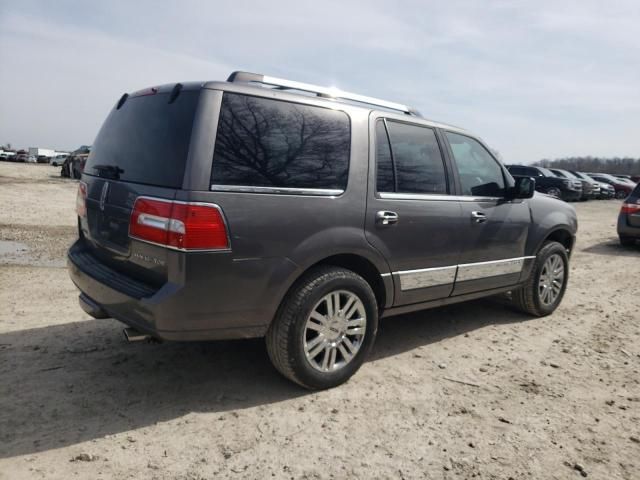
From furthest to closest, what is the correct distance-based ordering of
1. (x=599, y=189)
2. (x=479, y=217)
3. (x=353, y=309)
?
(x=599, y=189)
(x=479, y=217)
(x=353, y=309)

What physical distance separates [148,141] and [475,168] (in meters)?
2.82

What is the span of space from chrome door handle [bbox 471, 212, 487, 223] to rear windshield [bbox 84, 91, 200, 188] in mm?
2514

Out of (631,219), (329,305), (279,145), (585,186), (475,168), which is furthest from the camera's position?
(585,186)

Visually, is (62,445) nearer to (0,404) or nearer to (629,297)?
(0,404)

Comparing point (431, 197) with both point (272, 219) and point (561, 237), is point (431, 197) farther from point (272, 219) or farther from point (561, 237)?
point (561, 237)

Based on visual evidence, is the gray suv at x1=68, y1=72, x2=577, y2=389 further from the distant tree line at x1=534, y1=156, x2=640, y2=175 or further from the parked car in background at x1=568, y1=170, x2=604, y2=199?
the distant tree line at x1=534, y1=156, x2=640, y2=175

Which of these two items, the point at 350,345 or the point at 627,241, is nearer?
the point at 350,345

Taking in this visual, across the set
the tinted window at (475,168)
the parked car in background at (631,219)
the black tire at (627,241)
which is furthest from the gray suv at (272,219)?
the black tire at (627,241)

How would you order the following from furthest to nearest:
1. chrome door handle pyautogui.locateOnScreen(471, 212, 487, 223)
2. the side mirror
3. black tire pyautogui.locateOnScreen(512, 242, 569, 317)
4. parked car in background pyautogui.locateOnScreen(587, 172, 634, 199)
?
1. parked car in background pyautogui.locateOnScreen(587, 172, 634, 199)
2. black tire pyautogui.locateOnScreen(512, 242, 569, 317)
3. the side mirror
4. chrome door handle pyautogui.locateOnScreen(471, 212, 487, 223)

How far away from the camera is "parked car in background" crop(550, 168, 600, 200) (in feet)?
81.5

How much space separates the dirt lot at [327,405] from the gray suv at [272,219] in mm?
427

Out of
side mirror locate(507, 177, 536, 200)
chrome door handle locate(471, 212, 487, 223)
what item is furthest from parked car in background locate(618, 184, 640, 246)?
chrome door handle locate(471, 212, 487, 223)

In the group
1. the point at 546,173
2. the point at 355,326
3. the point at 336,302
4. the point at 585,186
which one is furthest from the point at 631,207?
the point at 585,186

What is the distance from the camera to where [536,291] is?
5031 millimetres
